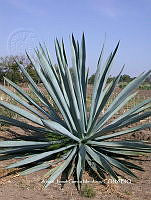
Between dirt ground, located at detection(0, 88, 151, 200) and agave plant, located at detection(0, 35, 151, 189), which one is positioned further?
agave plant, located at detection(0, 35, 151, 189)

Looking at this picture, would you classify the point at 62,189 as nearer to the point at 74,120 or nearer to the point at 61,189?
the point at 61,189

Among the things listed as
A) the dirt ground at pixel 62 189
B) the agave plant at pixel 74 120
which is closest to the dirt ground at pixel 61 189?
the dirt ground at pixel 62 189

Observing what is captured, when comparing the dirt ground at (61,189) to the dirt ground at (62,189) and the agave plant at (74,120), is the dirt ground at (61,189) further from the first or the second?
the agave plant at (74,120)

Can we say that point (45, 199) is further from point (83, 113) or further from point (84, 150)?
point (83, 113)

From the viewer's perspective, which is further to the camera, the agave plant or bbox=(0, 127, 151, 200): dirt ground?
the agave plant

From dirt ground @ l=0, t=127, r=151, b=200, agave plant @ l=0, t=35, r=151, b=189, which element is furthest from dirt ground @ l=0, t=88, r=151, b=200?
agave plant @ l=0, t=35, r=151, b=189

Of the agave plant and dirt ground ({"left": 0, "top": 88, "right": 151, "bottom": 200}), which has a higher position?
the agave plant

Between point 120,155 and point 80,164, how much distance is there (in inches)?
39.8

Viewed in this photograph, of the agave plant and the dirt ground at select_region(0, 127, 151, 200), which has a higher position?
the agave plant

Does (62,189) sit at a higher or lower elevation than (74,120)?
lower

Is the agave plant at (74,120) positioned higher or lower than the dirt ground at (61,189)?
higher

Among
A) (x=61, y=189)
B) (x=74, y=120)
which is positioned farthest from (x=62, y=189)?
(x=74, y=120)

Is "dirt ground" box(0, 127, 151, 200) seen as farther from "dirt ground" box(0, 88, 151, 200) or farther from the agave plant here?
the agave plant

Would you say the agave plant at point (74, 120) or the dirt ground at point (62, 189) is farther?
the agave plant at point (74, 120)
